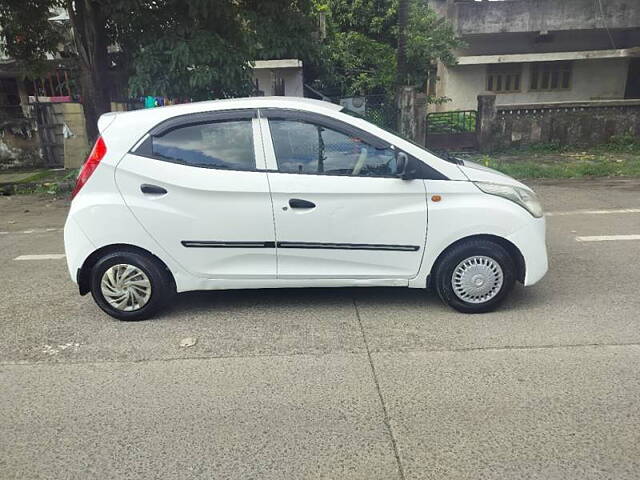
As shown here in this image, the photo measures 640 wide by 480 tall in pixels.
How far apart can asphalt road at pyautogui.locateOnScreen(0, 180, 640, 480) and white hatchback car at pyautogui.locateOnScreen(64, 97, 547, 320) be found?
0.46 metres

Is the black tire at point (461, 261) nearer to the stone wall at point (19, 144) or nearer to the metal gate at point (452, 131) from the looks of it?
the metal gate at point (452, 131)

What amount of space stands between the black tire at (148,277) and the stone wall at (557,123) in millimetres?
10180

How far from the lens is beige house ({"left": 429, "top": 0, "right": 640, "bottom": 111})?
Result: 57.9 feet

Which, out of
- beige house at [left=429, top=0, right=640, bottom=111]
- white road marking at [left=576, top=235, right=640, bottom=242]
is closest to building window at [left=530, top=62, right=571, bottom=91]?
beige house at [left=429, top=0, right=640, bottom=111]

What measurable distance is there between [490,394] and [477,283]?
3.85ft

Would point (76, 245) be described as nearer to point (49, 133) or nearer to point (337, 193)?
point (337, 193)

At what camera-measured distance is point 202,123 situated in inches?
157

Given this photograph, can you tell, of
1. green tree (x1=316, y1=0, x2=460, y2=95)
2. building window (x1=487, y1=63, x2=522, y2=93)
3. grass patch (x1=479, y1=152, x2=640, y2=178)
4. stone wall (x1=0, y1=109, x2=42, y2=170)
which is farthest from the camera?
building window (x1=487, y1=63, x2=522, y2=93)

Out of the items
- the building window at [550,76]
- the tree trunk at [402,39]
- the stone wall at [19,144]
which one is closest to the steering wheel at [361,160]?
the tree trunk at [402,39]

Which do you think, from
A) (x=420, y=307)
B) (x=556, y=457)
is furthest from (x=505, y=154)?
(x=556, y=457)

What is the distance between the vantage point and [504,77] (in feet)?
62.3

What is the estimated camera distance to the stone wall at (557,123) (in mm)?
12398

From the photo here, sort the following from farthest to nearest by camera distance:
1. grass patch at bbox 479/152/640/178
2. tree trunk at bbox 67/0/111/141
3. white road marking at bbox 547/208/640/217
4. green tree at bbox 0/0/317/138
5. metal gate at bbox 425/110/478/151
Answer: metal gate at bbox 425/110/478/151 → grass patch at bbox 479/152/640/178 → tree trunk at bbox 67/0/111/141 → green tree at bbox 0/0/317/138 → white road marking at bbox 547/208/640/217

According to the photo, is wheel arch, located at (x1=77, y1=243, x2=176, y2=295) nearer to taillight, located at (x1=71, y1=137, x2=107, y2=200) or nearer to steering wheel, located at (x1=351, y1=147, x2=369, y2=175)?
taillight, located at (x1=71, y1=137, x2=107, y2=200)
